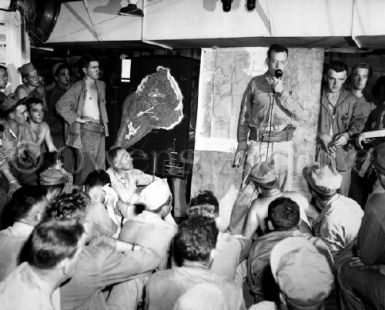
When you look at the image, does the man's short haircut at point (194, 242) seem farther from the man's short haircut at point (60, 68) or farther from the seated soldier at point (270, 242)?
the man's short haircut at point (60, 68)

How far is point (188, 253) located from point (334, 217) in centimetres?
176

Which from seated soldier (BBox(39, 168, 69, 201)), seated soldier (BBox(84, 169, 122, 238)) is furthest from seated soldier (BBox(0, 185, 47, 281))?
seated soldier (BBox(39, 168, 69, 201))

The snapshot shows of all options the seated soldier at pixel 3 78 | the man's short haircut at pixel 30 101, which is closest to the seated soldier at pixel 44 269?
the man's short haircut at pixel 30 101

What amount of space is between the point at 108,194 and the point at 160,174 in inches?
67.3

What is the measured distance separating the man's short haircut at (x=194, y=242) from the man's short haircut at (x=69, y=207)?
37.8 inches

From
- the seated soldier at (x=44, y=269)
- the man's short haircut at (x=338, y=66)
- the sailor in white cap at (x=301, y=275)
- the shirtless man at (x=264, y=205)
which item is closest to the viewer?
the seated soldier at (x=44, y=269)

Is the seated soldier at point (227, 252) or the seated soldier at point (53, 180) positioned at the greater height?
the seated soldier at point (53, 180)

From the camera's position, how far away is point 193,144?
6727mm

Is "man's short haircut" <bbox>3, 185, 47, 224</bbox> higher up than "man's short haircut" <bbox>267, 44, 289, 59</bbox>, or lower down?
lower down

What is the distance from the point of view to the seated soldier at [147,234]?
11.2 feet

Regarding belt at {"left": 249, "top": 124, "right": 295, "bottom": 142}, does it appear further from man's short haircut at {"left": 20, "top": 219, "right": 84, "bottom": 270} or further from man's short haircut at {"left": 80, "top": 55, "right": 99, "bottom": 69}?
man's short haircut at {"left": 20, "top": 219, "right": 84, "bottom": 270}

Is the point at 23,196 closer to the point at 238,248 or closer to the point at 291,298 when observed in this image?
the point at 238,248

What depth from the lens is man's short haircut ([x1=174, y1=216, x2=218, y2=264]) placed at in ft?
8.73

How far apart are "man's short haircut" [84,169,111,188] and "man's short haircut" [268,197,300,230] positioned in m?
1.96
